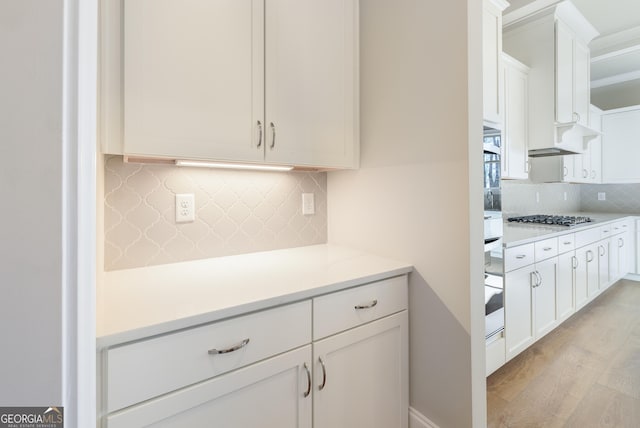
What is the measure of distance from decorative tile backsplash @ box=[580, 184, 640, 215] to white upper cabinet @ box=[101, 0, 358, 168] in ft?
17.1

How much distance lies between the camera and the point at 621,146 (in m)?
4.17

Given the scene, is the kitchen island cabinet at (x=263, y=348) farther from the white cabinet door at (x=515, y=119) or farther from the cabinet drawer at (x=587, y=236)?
the cabinet drawer at (x=587, y=236)

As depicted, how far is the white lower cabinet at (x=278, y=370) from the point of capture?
2.45 feet

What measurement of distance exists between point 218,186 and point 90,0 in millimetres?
1064

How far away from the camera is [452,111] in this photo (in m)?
1.17

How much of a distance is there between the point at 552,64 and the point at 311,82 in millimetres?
2724

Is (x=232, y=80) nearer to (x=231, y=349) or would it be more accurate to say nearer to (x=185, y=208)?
(x=185, y=208)

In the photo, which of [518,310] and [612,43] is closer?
[518,310]

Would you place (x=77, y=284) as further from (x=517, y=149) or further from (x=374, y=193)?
(x=517, y=149)

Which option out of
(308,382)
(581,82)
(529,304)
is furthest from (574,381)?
(581,82)

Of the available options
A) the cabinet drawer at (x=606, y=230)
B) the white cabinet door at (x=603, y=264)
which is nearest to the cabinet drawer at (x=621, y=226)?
the cabinet drawer at (x=606, y=230)

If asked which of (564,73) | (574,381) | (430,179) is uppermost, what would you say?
(564,73)
